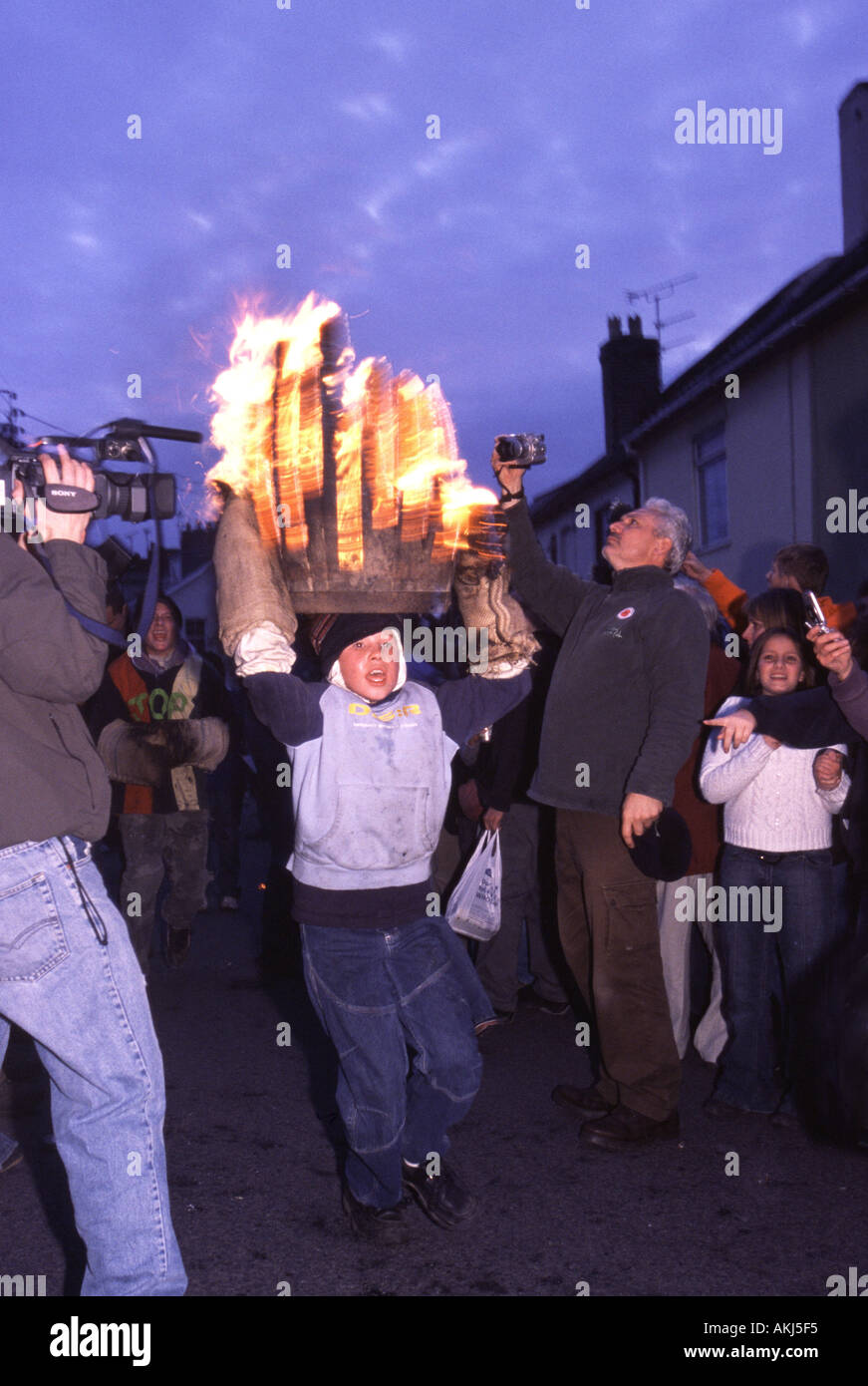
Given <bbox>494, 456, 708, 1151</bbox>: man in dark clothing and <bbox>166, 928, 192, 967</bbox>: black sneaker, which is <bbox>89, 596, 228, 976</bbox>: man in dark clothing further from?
<bbox>494, 456, 708, 1151</bbox>: man in dark clothing

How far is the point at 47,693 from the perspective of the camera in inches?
104

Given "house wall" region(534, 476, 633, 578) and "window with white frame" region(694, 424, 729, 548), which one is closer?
"window with white frame" region(694, 424, 729, 548)

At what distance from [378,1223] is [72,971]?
5.43ft

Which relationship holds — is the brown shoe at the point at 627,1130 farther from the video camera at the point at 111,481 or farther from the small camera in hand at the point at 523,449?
the video camera at the point at 111,481

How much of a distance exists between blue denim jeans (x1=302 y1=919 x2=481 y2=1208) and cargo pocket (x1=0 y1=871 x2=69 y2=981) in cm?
123

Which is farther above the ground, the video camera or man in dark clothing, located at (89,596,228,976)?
the video camera

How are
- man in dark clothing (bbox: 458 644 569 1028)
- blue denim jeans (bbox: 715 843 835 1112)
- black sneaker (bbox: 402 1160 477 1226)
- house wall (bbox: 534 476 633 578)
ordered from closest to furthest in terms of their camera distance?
1. black sneaker (bbox: 402 1160 477 1226)
2. blue denim jeans (bbox: 715 843 835 1112)
3. man in dark clothing (bbox: 458 644 569 1028)
4. house wall (bbox: 534 476 633 578)

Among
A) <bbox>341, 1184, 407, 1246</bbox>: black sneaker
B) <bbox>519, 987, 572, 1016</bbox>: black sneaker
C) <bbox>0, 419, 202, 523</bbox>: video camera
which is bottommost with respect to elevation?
<bbox>519, 987, 572, 1016</bbox>: black sneaker

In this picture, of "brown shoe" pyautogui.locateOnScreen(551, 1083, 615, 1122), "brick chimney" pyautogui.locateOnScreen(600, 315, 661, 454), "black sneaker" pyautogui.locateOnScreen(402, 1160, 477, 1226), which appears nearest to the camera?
"black sneaker" pyautogui.locateOnScreen(402, 1160, 477, 1226)

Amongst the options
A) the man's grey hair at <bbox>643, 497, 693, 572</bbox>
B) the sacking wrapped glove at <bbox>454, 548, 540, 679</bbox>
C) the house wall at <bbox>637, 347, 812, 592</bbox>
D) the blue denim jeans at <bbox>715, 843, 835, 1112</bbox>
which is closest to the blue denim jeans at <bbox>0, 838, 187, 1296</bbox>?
the sacking wrapped glove at <bbox>454, 548, 540, 679</bbox>

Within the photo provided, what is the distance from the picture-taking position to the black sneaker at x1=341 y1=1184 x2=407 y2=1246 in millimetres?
3703

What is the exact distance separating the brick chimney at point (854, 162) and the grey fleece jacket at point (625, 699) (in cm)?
1267
